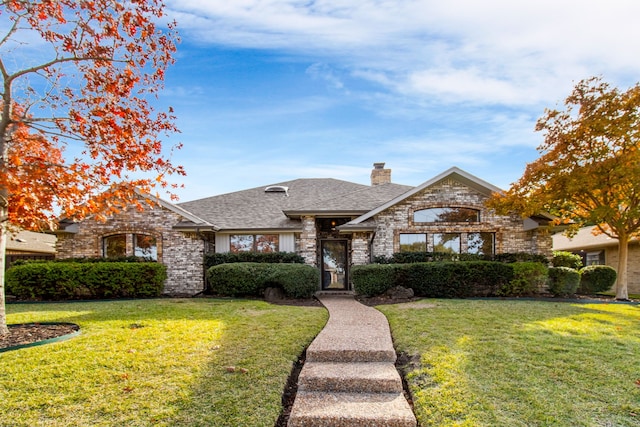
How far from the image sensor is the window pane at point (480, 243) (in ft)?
48.5

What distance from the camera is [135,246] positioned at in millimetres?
15258

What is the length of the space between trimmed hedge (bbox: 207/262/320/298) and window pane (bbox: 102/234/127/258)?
4.56 meters

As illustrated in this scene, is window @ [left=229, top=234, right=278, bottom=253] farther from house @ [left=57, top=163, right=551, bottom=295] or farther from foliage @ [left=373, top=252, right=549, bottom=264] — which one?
foliage @ [left=373, top=252, right=549, bottom=264]

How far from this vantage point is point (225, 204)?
59.9 ft

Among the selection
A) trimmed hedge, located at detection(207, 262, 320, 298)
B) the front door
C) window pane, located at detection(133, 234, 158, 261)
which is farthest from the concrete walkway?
window pane, located at detection(133, 234, 158, 261)

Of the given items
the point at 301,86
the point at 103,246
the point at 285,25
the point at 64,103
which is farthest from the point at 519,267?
the point at 103,246

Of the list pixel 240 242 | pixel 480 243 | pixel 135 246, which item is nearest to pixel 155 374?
pixel 240 242

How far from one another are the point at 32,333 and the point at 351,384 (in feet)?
20.0

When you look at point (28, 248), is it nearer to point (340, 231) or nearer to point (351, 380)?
point (340, 231)

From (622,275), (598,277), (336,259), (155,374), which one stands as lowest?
(598,277)

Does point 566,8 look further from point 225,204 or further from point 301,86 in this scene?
point 225,204

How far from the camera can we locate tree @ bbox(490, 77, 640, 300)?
499 inches

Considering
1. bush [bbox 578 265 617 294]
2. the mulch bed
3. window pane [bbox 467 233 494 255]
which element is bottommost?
bush [bbox 578 265 617 294]

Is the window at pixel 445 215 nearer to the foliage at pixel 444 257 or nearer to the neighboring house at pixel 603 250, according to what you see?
the foliage at pixel 444 257
